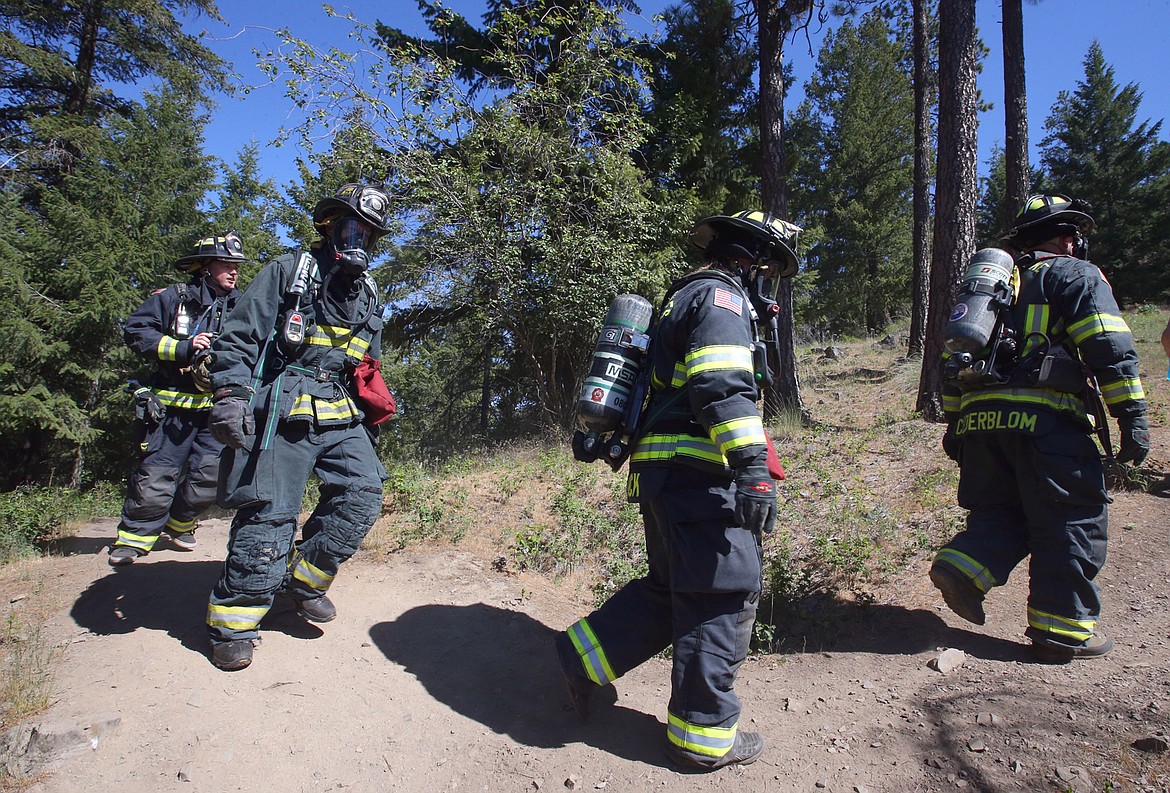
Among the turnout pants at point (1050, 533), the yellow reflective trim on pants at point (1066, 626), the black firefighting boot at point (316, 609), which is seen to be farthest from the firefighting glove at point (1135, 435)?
the black firefighting boot at point (316, 609)

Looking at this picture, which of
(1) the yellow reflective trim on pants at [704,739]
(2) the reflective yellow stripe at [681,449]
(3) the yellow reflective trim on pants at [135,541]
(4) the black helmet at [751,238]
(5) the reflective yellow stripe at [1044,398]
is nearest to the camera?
(1) the yellow reflective trim on pants at [704,739]

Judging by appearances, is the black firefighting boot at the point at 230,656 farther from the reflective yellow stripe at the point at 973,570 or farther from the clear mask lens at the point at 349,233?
the reflective yellow stripe at the point at 973,570

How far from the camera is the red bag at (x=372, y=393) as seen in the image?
388cm

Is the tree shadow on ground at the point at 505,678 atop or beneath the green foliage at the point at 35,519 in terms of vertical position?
atop

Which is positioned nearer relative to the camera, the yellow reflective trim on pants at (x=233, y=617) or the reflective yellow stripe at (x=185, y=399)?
the yellow reflective trim on pants at (x=233, y=617)

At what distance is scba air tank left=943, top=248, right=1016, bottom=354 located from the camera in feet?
11.1

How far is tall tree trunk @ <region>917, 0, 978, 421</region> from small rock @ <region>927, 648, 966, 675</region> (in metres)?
4.23

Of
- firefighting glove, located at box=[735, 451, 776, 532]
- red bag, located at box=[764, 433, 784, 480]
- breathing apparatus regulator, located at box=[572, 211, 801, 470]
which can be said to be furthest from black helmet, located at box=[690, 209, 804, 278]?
firefighting glove, located at box=[735, 451, 776, 532]

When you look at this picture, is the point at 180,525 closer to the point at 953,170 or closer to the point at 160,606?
the point at 160,606

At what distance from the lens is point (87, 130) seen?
37.3 ft

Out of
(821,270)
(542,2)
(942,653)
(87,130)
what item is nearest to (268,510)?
(942,653)

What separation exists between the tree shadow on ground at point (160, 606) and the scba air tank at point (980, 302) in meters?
3.76

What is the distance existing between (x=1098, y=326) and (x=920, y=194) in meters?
11.1

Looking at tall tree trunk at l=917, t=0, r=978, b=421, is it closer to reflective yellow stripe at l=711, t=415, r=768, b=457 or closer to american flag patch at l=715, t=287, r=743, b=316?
american flag patch at l=715, t=287, r=743, b=316
